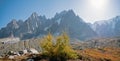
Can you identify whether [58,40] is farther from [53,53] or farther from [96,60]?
[96,60]

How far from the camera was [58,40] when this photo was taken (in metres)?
62.2

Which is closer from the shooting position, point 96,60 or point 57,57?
point 57,57

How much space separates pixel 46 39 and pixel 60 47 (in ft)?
19.1

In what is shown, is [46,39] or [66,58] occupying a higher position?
[46,39]

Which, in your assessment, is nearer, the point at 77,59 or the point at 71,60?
the point at 71,60

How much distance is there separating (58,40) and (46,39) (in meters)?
4.89

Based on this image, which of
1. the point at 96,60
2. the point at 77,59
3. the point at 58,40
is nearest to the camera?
the point at 58,40

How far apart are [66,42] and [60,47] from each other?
2362 mm

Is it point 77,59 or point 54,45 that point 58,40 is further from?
point 77,59

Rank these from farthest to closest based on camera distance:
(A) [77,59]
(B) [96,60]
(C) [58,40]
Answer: (B) [96,60]
(A) [77,59]
(C) [58,40]

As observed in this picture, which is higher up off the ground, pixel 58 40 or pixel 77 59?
pixel 58 40

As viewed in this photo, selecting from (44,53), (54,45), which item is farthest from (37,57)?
(54,45)

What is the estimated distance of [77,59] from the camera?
6781 centimetres

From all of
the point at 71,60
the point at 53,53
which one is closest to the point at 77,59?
the point at 71,60
